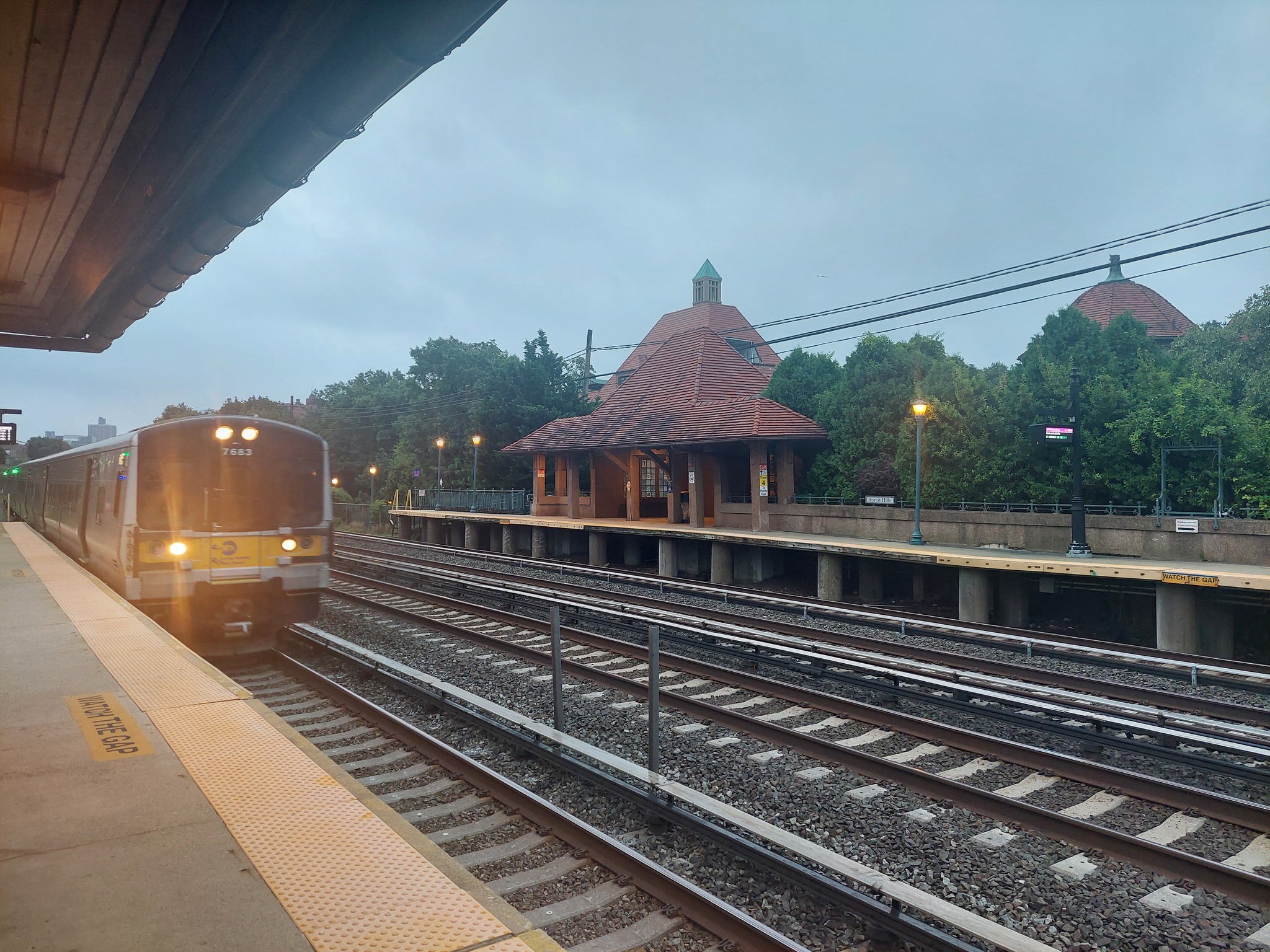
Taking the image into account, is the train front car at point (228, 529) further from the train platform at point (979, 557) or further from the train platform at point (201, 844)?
the train platform at point (979, 557)

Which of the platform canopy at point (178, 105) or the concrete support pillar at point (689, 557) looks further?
the concrete support pillar at point (689, 557)

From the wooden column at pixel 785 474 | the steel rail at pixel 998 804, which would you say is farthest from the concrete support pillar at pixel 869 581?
the steel rail at pixel 998 804

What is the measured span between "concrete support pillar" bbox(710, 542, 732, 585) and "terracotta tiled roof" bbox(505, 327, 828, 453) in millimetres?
3191

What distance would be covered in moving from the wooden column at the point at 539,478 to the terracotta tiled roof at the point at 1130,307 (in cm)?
3119

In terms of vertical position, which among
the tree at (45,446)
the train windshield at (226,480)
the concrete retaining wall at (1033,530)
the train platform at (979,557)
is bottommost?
the train platform at (979,557)

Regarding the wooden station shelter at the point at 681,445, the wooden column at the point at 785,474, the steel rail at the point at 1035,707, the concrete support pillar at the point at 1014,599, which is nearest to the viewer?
the steel rail at the point at 1035,707

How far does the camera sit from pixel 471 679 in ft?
31.0

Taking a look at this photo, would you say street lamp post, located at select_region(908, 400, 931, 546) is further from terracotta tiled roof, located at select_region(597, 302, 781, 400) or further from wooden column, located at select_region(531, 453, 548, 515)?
terracotta tiled roof, located at select_region(597, 302, 781, 400)

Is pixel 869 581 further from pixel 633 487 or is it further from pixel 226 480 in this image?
pixel 226 480

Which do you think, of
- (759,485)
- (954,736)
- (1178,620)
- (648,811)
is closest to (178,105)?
(648,811)

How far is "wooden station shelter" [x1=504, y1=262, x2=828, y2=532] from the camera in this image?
893 inches

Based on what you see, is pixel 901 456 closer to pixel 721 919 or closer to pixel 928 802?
pixel 928 802

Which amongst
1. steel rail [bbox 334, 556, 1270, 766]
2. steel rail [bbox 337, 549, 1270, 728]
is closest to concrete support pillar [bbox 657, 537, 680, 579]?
steel rail [bbox 337, 549, 1270, 728]

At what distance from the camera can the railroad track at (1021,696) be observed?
679 cm
